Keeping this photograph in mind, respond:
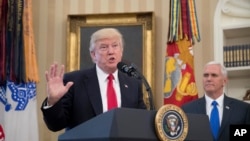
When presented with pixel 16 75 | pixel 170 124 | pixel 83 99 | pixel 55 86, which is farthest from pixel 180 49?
pixel 170 124

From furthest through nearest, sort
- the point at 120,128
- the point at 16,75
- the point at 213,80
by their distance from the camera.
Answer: the point at 16,75 < the point at 213,80 < the point at 120,128

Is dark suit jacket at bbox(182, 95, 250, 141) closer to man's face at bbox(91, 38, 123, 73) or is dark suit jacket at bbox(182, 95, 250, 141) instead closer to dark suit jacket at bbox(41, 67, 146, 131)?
dark suit jacket at bbox(41, 67, 146, 131)

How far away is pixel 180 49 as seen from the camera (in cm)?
436

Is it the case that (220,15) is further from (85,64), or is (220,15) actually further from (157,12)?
(85,64)

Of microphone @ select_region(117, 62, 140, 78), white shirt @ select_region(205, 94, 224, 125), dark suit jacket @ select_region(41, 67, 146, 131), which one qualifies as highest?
microphone @ select_region(117, 62, 140, 78)

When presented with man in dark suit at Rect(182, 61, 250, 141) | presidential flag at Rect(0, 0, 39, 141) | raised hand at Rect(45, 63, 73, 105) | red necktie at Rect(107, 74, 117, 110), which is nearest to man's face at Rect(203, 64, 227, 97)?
man in dark suit at Rect(182, 61, 250, 141)

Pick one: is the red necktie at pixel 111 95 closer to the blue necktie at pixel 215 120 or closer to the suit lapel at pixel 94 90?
the suit lapel at pixel 94 90

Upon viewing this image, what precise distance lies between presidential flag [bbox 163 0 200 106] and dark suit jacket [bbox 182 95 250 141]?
700mm

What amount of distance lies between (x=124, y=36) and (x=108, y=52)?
3063 millimetres

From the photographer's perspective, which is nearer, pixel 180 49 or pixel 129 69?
pixel 129 69

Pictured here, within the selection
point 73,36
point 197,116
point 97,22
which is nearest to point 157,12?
point 97,22

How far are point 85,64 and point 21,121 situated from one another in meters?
1.27

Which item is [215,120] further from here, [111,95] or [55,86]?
[55,86]

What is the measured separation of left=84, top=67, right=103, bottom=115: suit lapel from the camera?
84.4 inches
